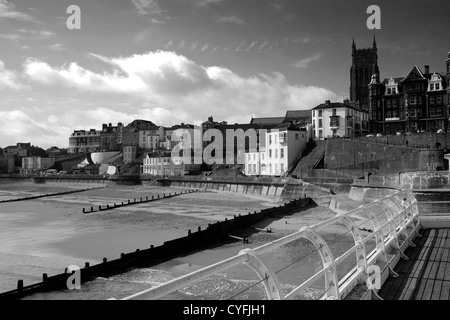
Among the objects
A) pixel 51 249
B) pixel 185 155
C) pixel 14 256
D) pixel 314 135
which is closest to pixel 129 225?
pixel 51 249

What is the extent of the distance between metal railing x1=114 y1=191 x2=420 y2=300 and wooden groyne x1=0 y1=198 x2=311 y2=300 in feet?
45.5

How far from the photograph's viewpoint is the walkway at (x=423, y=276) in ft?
21.9

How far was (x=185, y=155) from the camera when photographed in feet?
383

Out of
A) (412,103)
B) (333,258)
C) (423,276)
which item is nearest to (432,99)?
(412,103)

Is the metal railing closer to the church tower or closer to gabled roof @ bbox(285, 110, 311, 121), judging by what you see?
gabled roof @ bbox(285, 110, 311, 121)

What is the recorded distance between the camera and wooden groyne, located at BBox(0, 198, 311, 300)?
16.5 meters

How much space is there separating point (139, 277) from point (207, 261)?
470cm

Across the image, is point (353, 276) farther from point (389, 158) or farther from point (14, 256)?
point (389, 158)

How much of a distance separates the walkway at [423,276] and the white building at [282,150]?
64.2 m

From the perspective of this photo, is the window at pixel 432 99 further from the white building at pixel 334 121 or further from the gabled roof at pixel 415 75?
the white building at pixel 334 121

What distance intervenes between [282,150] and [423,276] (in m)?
68.7

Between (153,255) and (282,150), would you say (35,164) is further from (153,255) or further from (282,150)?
(153,255)

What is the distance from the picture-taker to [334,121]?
79250 mm

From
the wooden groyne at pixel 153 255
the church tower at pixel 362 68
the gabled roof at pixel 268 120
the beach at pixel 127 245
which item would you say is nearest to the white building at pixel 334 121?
the beach at pixel 127 245
